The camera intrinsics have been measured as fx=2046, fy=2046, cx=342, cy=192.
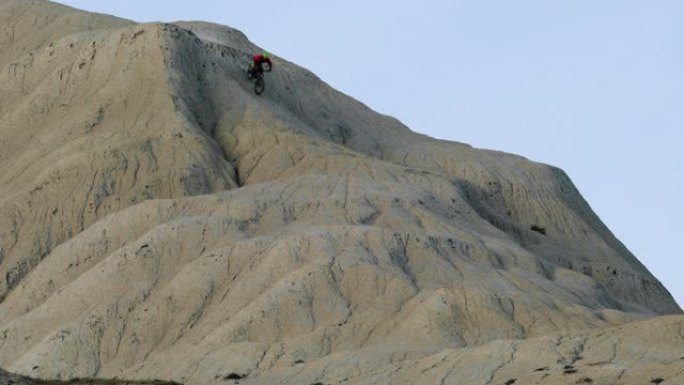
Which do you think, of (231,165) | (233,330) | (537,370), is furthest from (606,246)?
(537,370)

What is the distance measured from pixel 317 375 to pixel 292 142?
35273 mm

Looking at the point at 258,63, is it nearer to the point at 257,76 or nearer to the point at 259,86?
the point at 257,76

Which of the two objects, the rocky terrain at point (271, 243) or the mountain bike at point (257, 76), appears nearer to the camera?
the rocky terrain at point (271, 243)

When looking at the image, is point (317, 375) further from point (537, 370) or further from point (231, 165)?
point (231, 165)

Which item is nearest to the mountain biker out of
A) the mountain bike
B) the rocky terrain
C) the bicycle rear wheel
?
the mountain bike

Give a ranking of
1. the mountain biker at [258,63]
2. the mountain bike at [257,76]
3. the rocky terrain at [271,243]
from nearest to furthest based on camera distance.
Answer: the rocky terrain at [271,243] → the mountain biker at [258,63] → the mountain bike at [257,76]

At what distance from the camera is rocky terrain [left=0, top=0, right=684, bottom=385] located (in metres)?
80.4

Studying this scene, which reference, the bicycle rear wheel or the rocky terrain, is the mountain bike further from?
the rocky terrain

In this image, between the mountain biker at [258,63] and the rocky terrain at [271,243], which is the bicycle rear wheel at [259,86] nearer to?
the mountain biker at [258,63]

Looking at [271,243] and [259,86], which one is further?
[259,86]

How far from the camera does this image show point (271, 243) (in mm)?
91875

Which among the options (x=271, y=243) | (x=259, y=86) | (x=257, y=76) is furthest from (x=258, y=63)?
(x=271, y=243)

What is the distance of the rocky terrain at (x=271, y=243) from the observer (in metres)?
80.4

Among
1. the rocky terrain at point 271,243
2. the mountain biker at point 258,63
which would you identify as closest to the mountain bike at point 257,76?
the mountain biker at point 258,63
